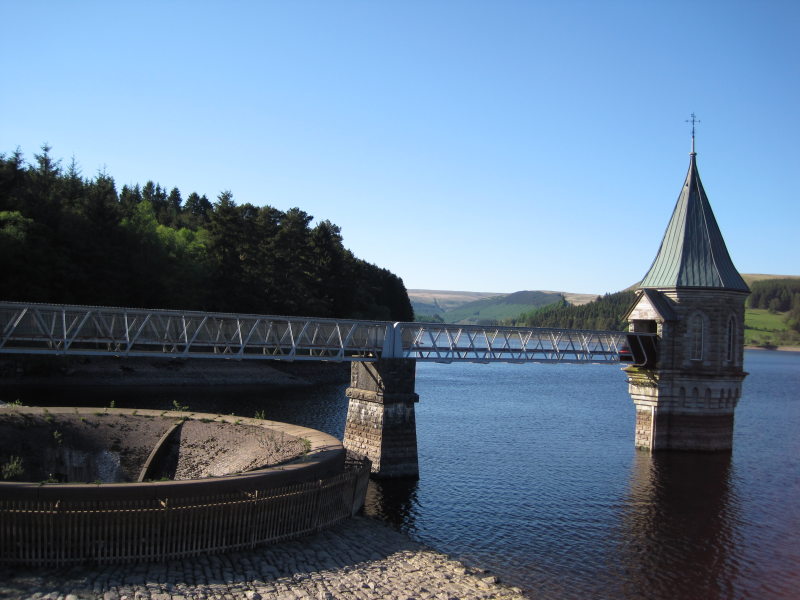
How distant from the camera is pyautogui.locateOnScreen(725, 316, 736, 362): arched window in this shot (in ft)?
160

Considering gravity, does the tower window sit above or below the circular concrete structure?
above

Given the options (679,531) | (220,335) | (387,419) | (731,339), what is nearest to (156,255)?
(220,335)

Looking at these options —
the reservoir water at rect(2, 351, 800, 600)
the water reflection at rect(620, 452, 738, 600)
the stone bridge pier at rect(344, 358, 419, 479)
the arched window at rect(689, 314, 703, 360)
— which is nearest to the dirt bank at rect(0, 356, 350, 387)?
the reservoir water at rect(2, 351, 800, 600)

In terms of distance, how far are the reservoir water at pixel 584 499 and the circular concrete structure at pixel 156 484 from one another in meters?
5.44

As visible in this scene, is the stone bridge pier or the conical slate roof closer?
the stone bridge pier

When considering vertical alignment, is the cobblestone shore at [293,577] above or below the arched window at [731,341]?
below

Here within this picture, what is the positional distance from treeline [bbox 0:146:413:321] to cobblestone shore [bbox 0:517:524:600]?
4669cm

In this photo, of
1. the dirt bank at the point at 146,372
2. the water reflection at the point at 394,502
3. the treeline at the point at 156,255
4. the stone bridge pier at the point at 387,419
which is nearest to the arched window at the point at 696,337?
the stone bridge pier at the point at 387,419

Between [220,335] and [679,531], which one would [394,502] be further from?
[220,335]

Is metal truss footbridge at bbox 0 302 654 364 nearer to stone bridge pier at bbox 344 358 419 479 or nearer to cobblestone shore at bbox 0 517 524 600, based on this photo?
stone bridge pier at bbox 344 358 419 479

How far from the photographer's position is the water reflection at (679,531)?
24.6 meters

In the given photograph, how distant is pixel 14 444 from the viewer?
91.8ft

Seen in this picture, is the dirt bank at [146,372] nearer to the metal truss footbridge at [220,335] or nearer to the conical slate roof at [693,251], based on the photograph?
the metal truss footbridge at [220,335]

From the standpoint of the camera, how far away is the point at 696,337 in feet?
159
